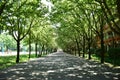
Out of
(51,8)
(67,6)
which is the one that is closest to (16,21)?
(51,8)

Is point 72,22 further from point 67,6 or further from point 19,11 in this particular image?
point 19,11

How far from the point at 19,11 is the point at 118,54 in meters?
17.7

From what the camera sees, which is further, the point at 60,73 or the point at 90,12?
the point at 90,12

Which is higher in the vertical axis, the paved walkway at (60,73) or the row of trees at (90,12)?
the row of trees at (90,12)

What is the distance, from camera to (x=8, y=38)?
142 m

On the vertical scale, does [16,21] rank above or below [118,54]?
above

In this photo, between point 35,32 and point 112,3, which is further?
point 35,32

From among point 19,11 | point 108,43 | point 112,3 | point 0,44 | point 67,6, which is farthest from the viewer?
point 0,44

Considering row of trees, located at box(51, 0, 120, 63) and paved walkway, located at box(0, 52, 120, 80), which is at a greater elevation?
row of trees, located at box(51, 0, 120, 63)

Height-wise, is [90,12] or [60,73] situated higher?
[90,12]

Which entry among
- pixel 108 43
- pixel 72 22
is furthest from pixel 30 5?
pixel 108 43

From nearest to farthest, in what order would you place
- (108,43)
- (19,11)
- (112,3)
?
(112,3)
(19,11)
(108,43)

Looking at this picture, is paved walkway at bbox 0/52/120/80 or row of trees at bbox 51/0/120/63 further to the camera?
row of trees at bbox 51/0/120/63

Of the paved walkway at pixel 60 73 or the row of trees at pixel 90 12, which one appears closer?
the paved walkway at pixel 60 73
